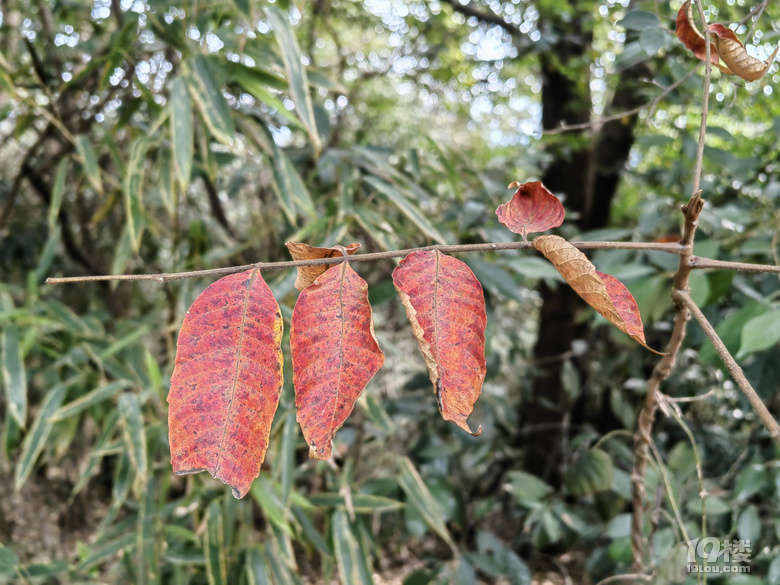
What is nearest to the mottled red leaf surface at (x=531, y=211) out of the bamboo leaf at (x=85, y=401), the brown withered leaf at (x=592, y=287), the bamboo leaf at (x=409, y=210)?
the brown withered leaf at (x=592, y=287)

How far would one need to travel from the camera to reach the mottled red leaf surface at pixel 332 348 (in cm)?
35

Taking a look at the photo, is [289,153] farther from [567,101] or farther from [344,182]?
[567,101]

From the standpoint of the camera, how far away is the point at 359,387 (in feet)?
1.15

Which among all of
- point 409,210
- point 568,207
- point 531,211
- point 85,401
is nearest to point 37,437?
point 85,401

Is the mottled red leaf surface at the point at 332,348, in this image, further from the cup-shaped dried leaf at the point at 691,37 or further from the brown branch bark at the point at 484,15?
the brown branch bark at the point at 484,15

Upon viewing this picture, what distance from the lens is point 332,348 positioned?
0.36m

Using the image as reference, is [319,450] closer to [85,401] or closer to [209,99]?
[209,99]

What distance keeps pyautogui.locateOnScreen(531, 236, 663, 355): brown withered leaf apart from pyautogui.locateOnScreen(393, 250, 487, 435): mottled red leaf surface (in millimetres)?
56

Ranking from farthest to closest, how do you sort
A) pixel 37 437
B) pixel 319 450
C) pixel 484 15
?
pixel 484 15
pixel 37 437
pixel 319 450

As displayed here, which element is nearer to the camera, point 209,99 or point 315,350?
point 315,350

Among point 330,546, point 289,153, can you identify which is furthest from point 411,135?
point 330,546

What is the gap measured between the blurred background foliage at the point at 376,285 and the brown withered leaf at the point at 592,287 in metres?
0.19

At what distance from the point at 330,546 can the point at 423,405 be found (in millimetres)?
364

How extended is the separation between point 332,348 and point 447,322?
0.25 ft
